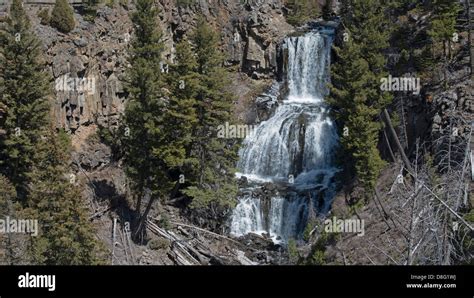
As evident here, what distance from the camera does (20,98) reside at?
3300cm

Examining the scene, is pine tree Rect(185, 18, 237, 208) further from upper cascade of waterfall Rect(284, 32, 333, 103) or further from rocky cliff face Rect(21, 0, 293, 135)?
upper cascade of waterfall Rect(284, 32, 333, 103)

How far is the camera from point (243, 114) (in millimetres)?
50875

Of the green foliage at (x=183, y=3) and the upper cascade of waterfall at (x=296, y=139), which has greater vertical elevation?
the green foliage at (x=183, y=3)

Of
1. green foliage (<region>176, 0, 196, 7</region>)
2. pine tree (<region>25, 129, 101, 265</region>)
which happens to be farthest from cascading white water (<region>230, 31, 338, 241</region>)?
pine tree (<region>25, 129, 101, 265</region>)

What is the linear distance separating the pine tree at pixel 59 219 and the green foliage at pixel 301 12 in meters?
38.9

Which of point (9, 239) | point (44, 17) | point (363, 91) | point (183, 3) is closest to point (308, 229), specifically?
point (363, 91)

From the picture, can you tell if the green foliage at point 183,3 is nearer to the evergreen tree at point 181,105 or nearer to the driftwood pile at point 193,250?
the evergreen tree at point 181,105

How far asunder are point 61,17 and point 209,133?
1338 centimetres

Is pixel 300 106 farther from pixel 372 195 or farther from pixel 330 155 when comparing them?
pixel 372 195

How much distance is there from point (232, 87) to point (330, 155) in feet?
45.5

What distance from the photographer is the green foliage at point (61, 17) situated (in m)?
40.1

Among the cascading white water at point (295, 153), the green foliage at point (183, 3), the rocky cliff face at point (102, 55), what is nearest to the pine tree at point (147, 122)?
the rocky cliff face at point (102, 55)

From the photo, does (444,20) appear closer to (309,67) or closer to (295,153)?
(295,153)

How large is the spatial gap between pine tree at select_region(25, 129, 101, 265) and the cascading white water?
14.1 m
